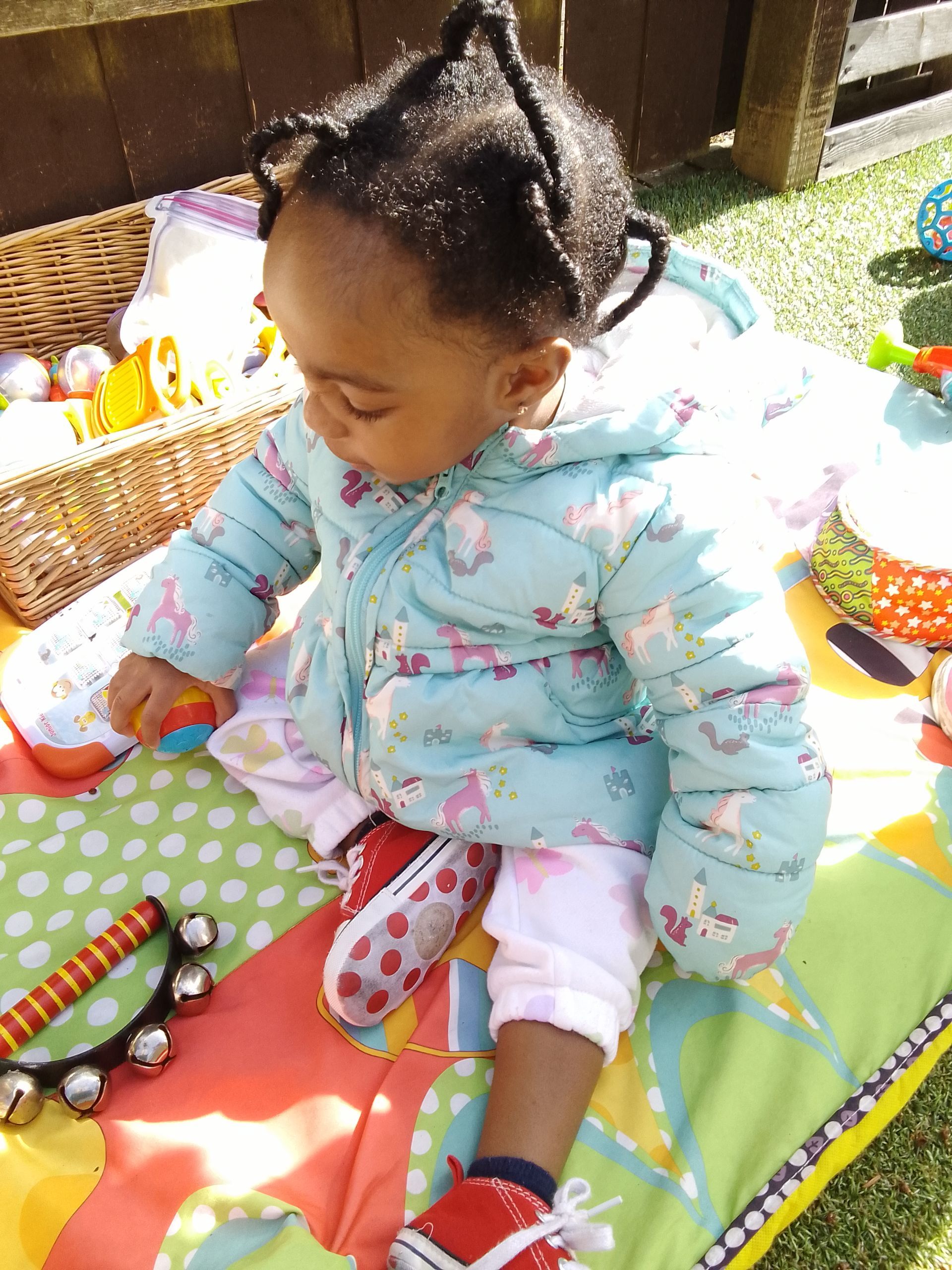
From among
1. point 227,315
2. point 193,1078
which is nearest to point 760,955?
point 193,1078

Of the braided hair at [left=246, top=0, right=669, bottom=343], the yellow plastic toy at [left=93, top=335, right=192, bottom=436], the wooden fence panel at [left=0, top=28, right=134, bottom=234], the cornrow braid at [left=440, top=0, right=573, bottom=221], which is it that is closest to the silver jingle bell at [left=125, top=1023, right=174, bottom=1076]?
the braided hair at [left=246, top=0, right=669, bottom=343]

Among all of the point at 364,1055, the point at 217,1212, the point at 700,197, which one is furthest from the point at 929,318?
the point at 217,1212

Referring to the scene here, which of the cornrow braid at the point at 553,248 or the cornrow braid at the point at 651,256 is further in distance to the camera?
the cornrow braid at the point at 651,256

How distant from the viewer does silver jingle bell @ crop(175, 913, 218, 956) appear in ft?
3.68

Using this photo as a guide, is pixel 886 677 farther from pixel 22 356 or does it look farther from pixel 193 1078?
pixel 22 356

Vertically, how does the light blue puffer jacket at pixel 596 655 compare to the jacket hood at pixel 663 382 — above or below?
below

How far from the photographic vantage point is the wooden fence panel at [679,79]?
2.93 m

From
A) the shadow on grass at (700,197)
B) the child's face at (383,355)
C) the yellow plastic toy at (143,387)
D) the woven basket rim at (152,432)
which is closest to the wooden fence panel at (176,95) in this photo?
the yellow plastic toy at (143,387)

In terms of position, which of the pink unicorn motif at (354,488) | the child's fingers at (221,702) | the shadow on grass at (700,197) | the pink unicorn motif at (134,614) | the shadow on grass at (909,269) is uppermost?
the pink unicorn motif at (354,488)

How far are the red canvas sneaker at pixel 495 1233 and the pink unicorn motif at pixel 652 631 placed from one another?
1.66 feet

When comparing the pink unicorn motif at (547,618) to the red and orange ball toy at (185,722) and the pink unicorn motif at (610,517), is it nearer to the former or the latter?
the pink unicorn motif at (610,517)

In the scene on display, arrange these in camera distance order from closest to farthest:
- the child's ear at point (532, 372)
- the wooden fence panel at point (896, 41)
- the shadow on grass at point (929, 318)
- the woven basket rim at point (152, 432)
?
the child's ear at point (532, 372) < the woven basket rim at point (152, 432) < the shadow on grass at point (929, 318) < the wooden fence panel at point (896, 41)

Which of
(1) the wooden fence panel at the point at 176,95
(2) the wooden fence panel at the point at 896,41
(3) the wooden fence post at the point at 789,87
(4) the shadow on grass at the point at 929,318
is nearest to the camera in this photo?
(1) the wooden fence panel at the point at 176,95

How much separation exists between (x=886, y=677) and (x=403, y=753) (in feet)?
2.65
